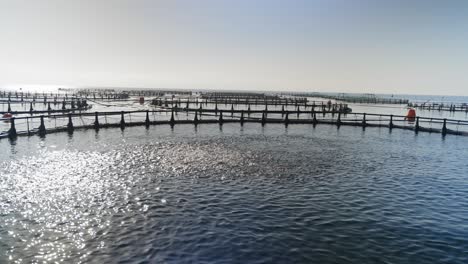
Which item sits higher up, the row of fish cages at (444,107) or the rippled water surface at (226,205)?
the row of fish cages at (444,107)

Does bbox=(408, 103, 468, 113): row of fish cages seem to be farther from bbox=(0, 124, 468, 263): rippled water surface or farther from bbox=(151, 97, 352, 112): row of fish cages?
bbox=(0, 124, 468, 263): rippled water surface

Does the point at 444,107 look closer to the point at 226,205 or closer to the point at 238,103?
the point at 238,103

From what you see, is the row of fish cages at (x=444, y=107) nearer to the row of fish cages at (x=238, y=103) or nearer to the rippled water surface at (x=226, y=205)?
the row of fish cages at (x=238, y=103)

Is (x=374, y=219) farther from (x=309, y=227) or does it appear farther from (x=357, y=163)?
(x=357, y=163)

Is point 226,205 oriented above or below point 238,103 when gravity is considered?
below

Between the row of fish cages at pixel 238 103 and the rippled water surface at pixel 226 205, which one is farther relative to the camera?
the row of fish cages at pixel 238 103

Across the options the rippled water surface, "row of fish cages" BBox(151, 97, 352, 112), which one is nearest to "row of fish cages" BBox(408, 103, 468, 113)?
"row of fish cages" BBox(151, 97, 352, 112)

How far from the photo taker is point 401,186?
15.8 metres

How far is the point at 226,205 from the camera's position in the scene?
40.8 feet

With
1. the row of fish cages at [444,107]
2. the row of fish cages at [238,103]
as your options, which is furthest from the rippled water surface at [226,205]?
the row of fish cages at [444,107]

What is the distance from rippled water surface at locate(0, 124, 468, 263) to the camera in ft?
29.4

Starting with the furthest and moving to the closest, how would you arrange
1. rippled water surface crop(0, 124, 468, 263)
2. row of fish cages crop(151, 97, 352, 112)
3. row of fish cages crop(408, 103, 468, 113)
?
row of fish cages crop(408, 103, 468, 113), row of fish cages crop(151, 97, 352, 112), rippled water surface crop(0, 124, 468, 263)

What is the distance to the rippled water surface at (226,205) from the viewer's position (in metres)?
8.95

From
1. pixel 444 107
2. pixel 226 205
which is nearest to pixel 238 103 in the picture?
pixel 444 107
